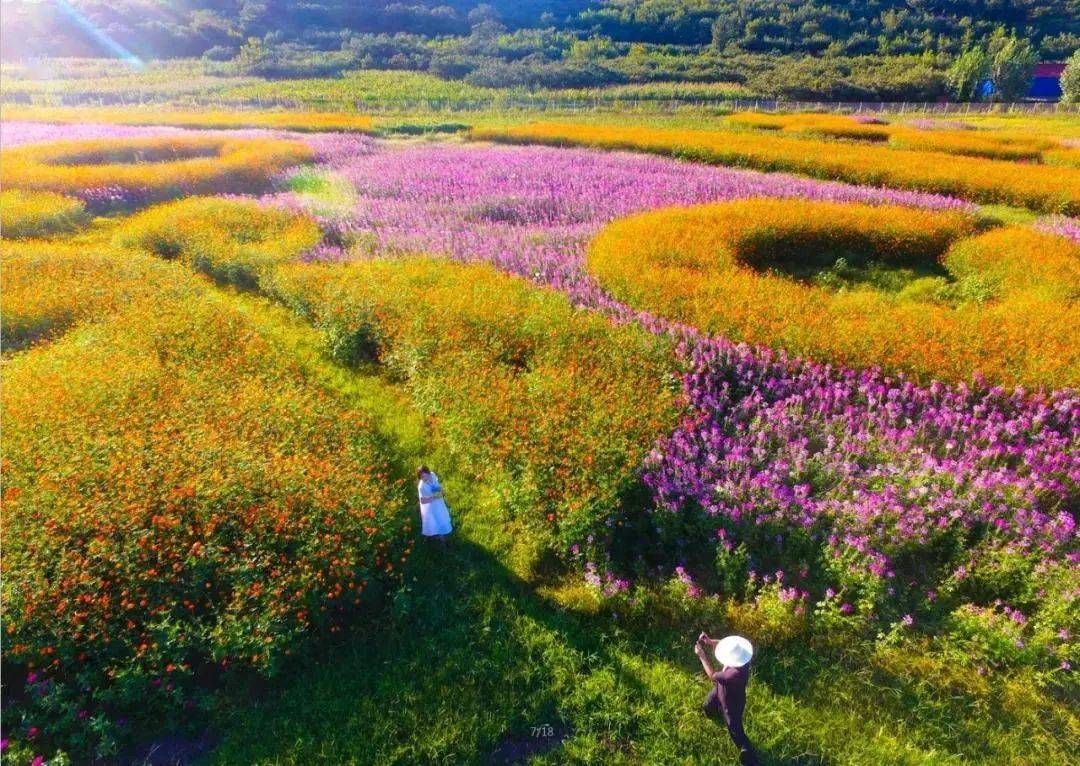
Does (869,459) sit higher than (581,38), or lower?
lower

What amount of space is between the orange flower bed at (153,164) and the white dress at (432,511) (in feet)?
56.6

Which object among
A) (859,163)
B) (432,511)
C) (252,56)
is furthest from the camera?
(252,56)

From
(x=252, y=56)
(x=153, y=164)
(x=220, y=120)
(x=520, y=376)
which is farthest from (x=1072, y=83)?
(x=252, y=56)

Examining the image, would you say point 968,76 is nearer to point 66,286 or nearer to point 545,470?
point 545,470

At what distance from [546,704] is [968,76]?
79.2 metres

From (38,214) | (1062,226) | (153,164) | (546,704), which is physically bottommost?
(546,704)

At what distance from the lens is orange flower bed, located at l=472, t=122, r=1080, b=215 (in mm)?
17109

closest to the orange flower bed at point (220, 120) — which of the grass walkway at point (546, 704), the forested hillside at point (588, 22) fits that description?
the grass walkway at point (546, 704)

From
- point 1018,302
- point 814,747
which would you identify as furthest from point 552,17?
point 814,747

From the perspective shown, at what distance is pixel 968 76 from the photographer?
60719 millimetres

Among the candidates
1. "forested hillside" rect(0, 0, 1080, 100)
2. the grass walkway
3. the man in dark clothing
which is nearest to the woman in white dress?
the grass walkway

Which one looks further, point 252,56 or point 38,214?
point 252,56

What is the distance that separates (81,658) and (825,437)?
7.55 metres

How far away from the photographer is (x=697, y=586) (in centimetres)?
579
